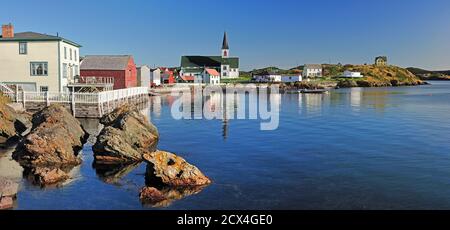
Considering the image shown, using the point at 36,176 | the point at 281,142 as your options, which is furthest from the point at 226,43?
the point at 36,176

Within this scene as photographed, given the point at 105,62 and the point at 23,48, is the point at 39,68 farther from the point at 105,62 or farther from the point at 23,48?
the point at 105,62

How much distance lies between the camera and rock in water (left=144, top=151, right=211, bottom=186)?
20531mm

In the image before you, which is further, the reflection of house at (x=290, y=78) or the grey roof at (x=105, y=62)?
the reflection of house at (x=290, y=78)

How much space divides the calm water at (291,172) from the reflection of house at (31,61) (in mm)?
16593

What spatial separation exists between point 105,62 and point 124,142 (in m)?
43.0

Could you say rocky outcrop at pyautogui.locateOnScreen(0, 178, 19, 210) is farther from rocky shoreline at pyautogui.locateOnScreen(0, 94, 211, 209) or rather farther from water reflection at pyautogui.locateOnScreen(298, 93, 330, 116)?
water reflection at pyautogui.locateOnScreen(298, 93, 330, 116)

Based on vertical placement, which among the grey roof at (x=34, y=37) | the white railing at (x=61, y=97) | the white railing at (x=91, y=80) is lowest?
the white railing at (x=61, y=97)

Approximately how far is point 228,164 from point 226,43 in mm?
170906

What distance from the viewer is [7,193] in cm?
1809

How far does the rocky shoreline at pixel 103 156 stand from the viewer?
19.6m

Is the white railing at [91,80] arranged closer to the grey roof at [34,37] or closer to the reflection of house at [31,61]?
the reflection of house at [31,61]

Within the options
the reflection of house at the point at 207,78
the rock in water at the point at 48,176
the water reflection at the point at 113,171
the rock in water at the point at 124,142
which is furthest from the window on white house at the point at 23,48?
the reflection of house at the point at 207,78

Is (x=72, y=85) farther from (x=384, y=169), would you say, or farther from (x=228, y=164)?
(x=384, y=169)

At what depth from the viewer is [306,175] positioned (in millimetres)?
22953
